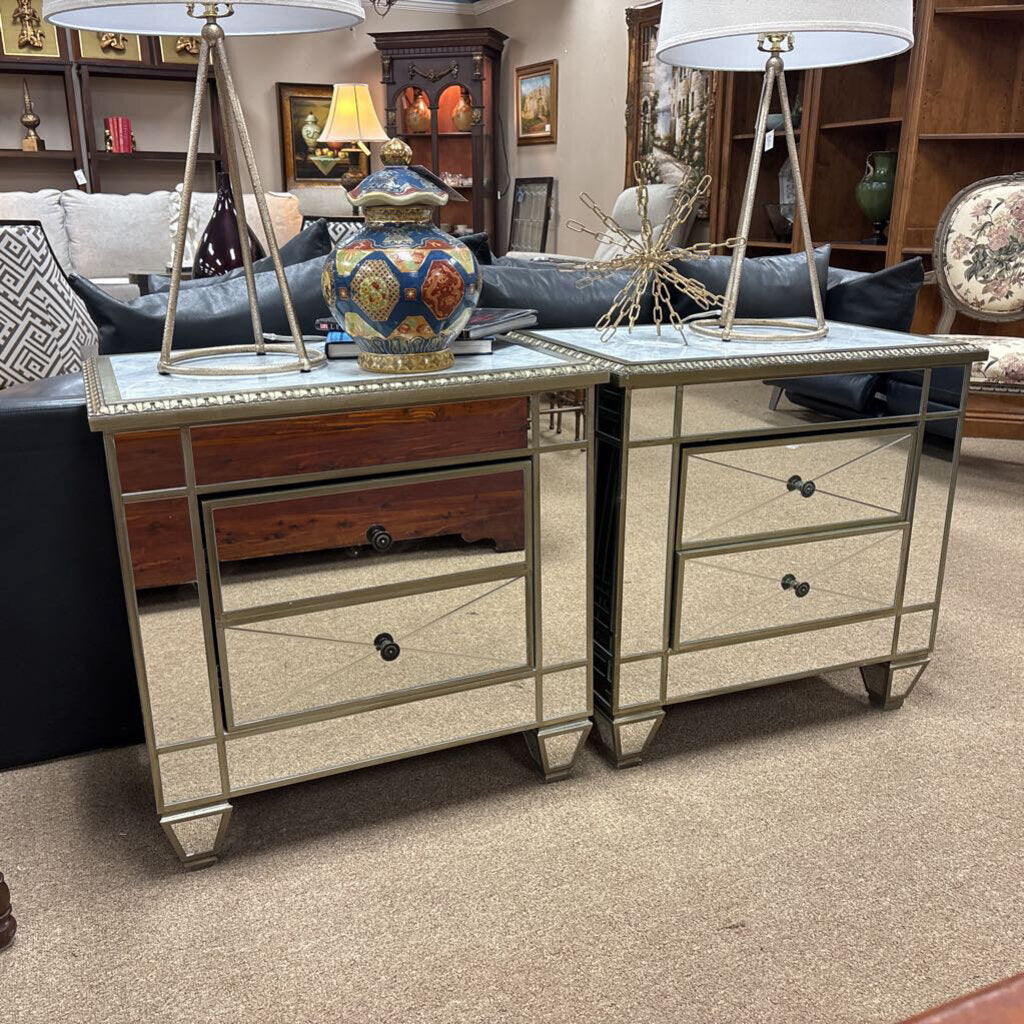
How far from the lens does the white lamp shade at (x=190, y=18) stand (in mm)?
1321

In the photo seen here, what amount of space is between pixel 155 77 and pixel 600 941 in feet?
22.1

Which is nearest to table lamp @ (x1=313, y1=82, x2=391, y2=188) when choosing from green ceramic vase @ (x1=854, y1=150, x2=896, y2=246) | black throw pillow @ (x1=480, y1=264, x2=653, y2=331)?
green ceramic vase @ (x1=854, y1=150, x2=896, y2=246)

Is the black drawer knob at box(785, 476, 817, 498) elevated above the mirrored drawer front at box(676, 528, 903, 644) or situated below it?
above

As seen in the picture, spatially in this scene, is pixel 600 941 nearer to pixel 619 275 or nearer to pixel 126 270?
pixel 619 275

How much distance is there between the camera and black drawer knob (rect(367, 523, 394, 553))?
1.43 m

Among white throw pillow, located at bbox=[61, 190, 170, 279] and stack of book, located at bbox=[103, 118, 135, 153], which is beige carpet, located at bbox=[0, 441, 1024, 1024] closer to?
white throw pillow, located at bbox=[61, 190, 170, 279]

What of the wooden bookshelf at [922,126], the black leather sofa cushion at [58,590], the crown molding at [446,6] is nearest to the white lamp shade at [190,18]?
the black leather sofa cushion at [58,590]

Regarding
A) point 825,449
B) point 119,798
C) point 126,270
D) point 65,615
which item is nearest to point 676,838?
point 825,449

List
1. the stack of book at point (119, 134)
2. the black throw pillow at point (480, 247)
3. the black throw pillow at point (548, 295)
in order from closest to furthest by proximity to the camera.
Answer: the black throw pillow at point (548, 295), the black throw pillow at point (480, 247), the stack of book at point (119, 134)

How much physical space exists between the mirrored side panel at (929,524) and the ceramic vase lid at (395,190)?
41.7 inches

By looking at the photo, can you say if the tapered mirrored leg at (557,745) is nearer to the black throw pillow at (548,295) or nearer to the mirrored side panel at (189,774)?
the mirrored side panel at (189,774)

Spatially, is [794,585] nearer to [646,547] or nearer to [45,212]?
[646,547]

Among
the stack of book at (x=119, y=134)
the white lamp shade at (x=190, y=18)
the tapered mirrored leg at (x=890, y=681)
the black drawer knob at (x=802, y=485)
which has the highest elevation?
the stack of book at (x=119, y=134)

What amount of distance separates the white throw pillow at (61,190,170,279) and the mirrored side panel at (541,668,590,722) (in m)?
4.75
